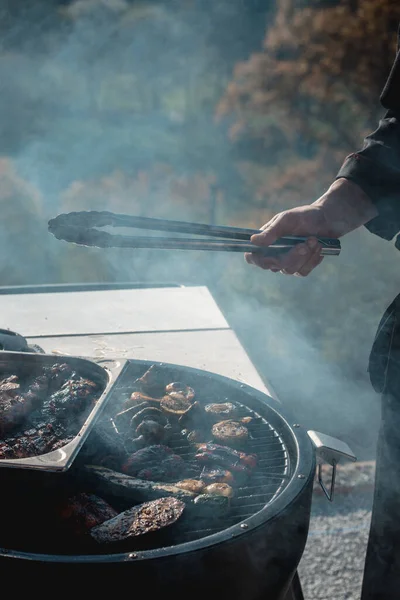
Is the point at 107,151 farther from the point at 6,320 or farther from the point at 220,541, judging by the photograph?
the point at 220,541

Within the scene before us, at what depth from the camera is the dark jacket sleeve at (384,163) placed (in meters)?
2.08

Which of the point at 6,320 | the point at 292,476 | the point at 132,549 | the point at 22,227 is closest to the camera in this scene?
the point at 132,549

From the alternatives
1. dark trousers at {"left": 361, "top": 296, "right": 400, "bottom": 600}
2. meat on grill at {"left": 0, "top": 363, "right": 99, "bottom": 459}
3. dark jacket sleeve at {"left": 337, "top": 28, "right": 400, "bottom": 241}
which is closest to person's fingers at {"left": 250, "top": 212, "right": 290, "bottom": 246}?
dark jacket sleeve at {"left": 337, "top": 28, "right": 400, "bottom": 241}

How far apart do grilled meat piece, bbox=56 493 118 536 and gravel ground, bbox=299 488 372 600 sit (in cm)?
213

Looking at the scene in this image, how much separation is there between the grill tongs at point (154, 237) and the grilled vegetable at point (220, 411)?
0.53 m

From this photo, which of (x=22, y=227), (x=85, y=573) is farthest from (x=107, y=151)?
(x=85, y=573)

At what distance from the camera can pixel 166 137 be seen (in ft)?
21.2

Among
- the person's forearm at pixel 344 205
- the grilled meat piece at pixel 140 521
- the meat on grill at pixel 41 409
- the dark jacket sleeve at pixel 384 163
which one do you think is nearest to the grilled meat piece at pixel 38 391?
the meat on grill at pixel 41 409

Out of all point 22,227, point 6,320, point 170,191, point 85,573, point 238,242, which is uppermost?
point 238,242

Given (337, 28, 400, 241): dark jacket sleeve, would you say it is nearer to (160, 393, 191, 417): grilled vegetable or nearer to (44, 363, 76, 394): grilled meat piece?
(160, 393, 191, 417): grilled vegetable

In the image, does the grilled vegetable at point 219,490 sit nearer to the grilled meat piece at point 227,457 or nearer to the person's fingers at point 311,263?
the grilled meat piece at point 227,457

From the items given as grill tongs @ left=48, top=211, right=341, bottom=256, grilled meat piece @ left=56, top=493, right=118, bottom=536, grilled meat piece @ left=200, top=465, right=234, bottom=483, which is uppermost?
grill tongs @ left=48, top=211, right=341, bottom=256

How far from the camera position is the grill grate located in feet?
4.42

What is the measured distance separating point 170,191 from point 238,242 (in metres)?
4.78
